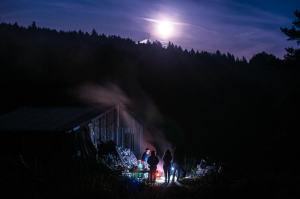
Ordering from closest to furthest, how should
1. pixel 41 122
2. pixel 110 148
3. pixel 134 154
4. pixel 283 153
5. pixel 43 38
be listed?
pixel 283 153
pixel 41 122
pixel 110 148
pixel 134 154
pixel 43 38

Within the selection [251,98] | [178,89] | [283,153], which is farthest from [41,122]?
[251,98]

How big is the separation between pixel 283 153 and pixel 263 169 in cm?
220

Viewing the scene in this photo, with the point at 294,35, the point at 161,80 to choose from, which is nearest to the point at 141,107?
the point at 161,80

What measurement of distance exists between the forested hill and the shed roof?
10.5 metres

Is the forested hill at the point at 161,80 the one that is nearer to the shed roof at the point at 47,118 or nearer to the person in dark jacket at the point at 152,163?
the shed roof at the point at 47,118

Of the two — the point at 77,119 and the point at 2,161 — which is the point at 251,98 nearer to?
the point at 77,119

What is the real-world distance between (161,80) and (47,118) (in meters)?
52.9

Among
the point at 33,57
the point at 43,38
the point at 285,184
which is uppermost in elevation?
the point at 43,38

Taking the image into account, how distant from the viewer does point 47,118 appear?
1859 centimetres

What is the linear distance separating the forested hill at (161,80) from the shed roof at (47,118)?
10.5 meters

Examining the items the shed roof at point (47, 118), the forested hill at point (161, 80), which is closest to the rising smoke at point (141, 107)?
the forested hill at point (161, 80)

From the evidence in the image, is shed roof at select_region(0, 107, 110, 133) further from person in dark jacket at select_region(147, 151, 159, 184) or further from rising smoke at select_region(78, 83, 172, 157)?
person in dark jacket at select_region(147, 151, 159, 184)

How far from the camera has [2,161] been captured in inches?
481

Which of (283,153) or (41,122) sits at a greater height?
(41,122)
